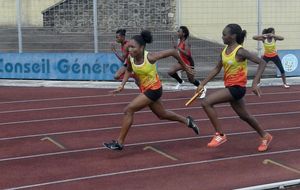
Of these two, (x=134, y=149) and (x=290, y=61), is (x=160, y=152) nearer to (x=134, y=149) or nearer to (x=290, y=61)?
(x=134, y=149)

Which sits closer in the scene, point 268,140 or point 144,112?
point 268,140

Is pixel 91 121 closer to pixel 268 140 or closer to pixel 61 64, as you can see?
pixel 268 140

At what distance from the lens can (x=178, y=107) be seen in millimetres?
12547

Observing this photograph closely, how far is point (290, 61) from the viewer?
17891 mm

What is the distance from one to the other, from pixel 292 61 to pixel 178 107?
22.0ft

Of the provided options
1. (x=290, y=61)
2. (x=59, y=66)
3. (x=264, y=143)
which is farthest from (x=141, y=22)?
(x=264, y=143)

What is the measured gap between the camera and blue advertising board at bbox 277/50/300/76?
17.8 meters

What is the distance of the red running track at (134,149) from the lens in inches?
275

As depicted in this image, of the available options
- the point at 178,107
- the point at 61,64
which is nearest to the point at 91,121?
the point at 178,107

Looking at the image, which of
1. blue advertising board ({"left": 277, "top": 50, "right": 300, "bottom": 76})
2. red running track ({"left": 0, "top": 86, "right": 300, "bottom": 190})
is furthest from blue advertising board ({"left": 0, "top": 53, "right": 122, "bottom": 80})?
blue advertising board ({"left": 277, "top": 50, "right": 300, "bottom": 76})

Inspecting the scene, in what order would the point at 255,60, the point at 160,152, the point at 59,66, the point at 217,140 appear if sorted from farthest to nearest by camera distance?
the point at 59,66 → the point at 217,140 → the point at 160,152 → the point at 255,60

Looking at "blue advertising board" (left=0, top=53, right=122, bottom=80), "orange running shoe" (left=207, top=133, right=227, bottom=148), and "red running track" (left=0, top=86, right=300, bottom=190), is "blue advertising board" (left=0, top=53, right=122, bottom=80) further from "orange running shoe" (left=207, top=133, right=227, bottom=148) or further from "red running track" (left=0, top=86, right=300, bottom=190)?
"orange running shoe" (left=207, top=133, right=227, bottom=148)

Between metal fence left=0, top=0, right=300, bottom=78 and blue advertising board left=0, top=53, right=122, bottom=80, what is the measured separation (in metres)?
0.41

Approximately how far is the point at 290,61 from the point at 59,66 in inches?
277
